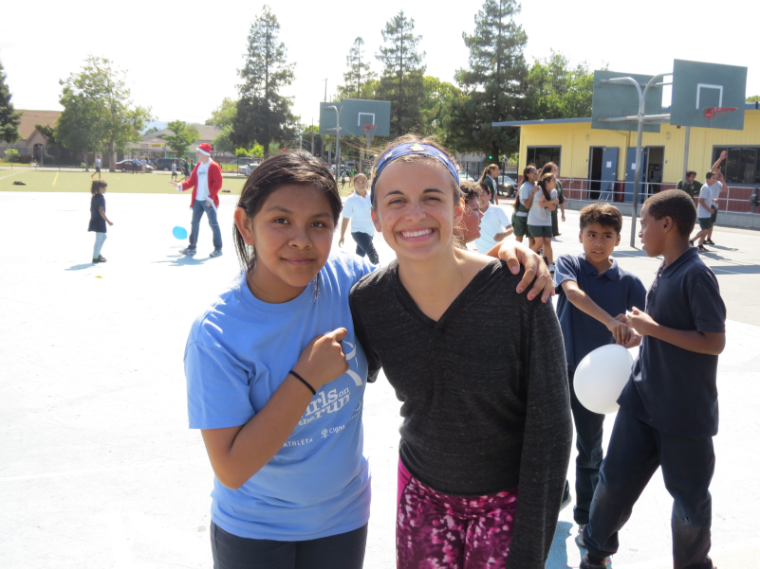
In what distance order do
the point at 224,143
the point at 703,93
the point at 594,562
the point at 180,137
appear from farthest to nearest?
1. the point at 180,137
2. the point at 224,143
3. the point at 703,93
4. the point at 594,562

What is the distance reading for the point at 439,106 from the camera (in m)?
65.4

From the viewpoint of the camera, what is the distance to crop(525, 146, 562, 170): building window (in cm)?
3597

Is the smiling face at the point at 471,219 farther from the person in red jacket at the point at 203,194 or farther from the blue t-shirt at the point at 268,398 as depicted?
the person in red jacket at the point at 203,194

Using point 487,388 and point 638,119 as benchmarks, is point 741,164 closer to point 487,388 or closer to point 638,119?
point 638,119

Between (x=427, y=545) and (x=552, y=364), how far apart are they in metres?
0.68

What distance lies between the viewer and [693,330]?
2666 mm

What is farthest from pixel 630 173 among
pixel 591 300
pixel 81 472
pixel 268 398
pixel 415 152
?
pixel 268 398

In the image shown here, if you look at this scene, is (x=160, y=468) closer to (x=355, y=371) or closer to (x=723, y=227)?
(x=355, y=371)

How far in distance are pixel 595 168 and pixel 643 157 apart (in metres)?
2.61

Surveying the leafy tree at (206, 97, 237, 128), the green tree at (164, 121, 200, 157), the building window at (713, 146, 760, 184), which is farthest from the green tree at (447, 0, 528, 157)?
the leafy tree at (206, 97, 237, 128)

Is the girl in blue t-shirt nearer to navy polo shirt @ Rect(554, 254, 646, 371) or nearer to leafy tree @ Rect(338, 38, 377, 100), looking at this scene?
navy polo shirt @ Rect(554, 254, 646, 371)

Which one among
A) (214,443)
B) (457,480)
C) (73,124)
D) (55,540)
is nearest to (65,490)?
(55,540)

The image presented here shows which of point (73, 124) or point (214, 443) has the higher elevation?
point (73, 124)

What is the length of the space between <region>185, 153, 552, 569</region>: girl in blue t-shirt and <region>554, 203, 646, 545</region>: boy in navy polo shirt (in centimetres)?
171
